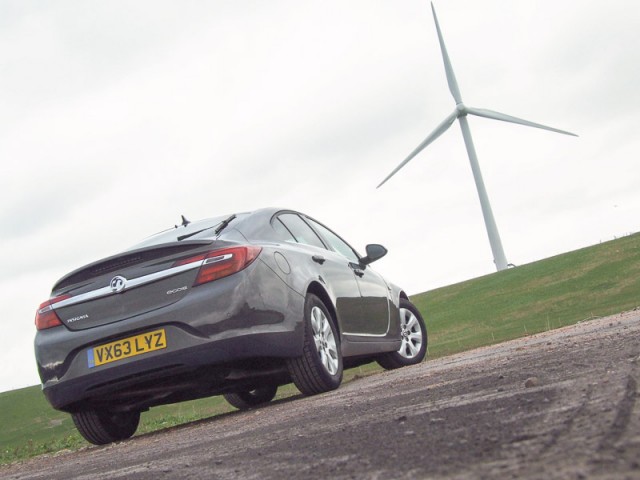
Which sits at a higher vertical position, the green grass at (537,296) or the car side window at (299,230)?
→ the car side window at (299,230)

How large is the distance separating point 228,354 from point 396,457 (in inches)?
121

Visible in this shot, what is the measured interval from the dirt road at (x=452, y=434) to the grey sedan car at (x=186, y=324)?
23.2 inches

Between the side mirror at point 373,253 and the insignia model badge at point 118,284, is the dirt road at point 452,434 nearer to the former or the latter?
the insignia model badge at point 118,284

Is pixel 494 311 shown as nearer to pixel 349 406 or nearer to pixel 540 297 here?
pixel 540 297

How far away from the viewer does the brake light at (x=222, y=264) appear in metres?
5.71

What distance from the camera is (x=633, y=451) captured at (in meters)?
2.05

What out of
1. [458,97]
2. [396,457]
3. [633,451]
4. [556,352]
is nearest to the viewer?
[633,451]

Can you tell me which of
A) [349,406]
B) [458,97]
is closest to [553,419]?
[349,406]

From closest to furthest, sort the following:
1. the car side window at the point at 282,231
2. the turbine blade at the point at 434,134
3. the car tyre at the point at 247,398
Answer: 1. the car side window at the point at 282,231
2. the car tyre at the point at 247,398
3. the turbine blade at the point at 434,134

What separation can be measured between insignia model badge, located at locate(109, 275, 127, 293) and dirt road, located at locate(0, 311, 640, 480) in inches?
42.4

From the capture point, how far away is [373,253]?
27.2 ft

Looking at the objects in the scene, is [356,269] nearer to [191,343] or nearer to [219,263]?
[219,263]

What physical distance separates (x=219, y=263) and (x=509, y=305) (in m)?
19.6

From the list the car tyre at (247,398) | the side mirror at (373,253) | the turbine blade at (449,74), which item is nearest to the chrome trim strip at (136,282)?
the side mirror at (373,253)
